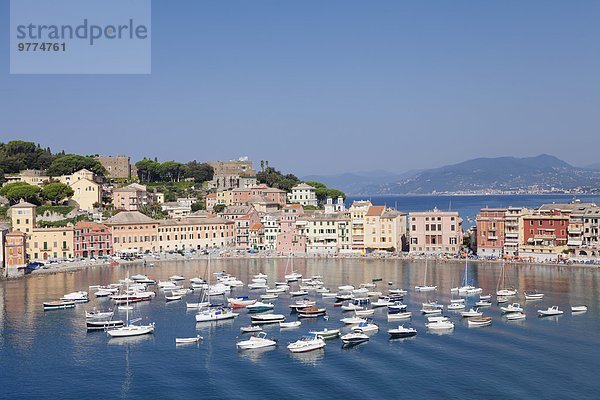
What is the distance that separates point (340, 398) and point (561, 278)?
94.8ft

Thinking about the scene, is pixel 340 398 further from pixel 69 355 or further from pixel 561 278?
pixel 561 278

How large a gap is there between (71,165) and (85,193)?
789 centimetres

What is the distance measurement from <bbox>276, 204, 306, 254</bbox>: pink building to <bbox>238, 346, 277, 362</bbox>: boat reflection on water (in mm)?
33373

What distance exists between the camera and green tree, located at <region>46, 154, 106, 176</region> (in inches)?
2985

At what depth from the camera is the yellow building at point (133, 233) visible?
200ft

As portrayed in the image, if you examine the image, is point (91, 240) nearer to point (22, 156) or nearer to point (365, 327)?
point (22, 156)

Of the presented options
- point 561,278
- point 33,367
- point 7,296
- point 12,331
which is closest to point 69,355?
point 33,367

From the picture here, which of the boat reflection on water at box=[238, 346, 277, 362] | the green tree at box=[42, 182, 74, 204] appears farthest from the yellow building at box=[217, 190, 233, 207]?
the boat reflection on water at box=[238, 346, 277, 362]

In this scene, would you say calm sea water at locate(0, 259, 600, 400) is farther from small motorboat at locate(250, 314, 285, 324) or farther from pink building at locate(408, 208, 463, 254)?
pink building at locate(408, 208, 463, 254)

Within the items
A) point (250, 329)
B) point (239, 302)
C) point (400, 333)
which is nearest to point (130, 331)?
point (250, 329)

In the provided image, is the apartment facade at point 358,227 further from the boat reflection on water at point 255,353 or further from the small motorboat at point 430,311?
the boat reflection on water at point 255,353

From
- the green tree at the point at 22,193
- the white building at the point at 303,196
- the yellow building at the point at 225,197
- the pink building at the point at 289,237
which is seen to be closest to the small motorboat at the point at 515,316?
the pink building at the point at 289,237

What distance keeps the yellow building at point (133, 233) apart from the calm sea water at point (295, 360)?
67.7 ft

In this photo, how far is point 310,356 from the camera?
28172 millimetres
